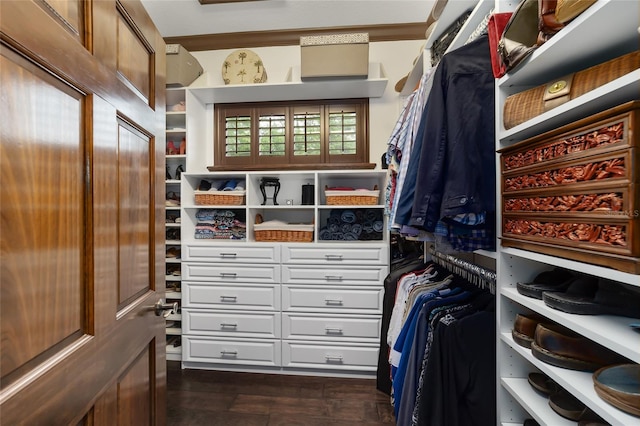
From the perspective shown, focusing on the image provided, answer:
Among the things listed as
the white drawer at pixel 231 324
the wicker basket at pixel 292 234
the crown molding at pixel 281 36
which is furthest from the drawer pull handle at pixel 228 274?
the crown molding at pixel 281 36

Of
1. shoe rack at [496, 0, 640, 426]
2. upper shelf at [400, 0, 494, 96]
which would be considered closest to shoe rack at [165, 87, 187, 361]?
upper shelf at [400, 0, 494, 96]

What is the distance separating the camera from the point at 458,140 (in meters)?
1.02

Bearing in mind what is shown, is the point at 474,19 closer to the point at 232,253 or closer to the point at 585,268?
the point at 585,268

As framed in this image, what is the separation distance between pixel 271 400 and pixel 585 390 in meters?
1.82

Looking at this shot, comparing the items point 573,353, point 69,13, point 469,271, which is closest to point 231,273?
point 469,271

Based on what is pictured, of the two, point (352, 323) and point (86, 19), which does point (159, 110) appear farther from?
point (352, 323)

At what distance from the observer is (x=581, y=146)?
702 mm

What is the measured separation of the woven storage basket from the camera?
0.66m

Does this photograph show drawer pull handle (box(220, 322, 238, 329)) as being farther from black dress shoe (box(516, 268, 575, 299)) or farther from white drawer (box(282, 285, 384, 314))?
black dress shoe (box(516, 268, 575, 299))

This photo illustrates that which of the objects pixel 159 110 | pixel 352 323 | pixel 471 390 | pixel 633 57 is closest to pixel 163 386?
pixel 159 110

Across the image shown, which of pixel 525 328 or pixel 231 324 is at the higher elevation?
pixel 525 328

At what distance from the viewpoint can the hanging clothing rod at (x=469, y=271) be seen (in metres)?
1.23

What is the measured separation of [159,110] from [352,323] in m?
1.85

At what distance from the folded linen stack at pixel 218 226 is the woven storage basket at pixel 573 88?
206cm
